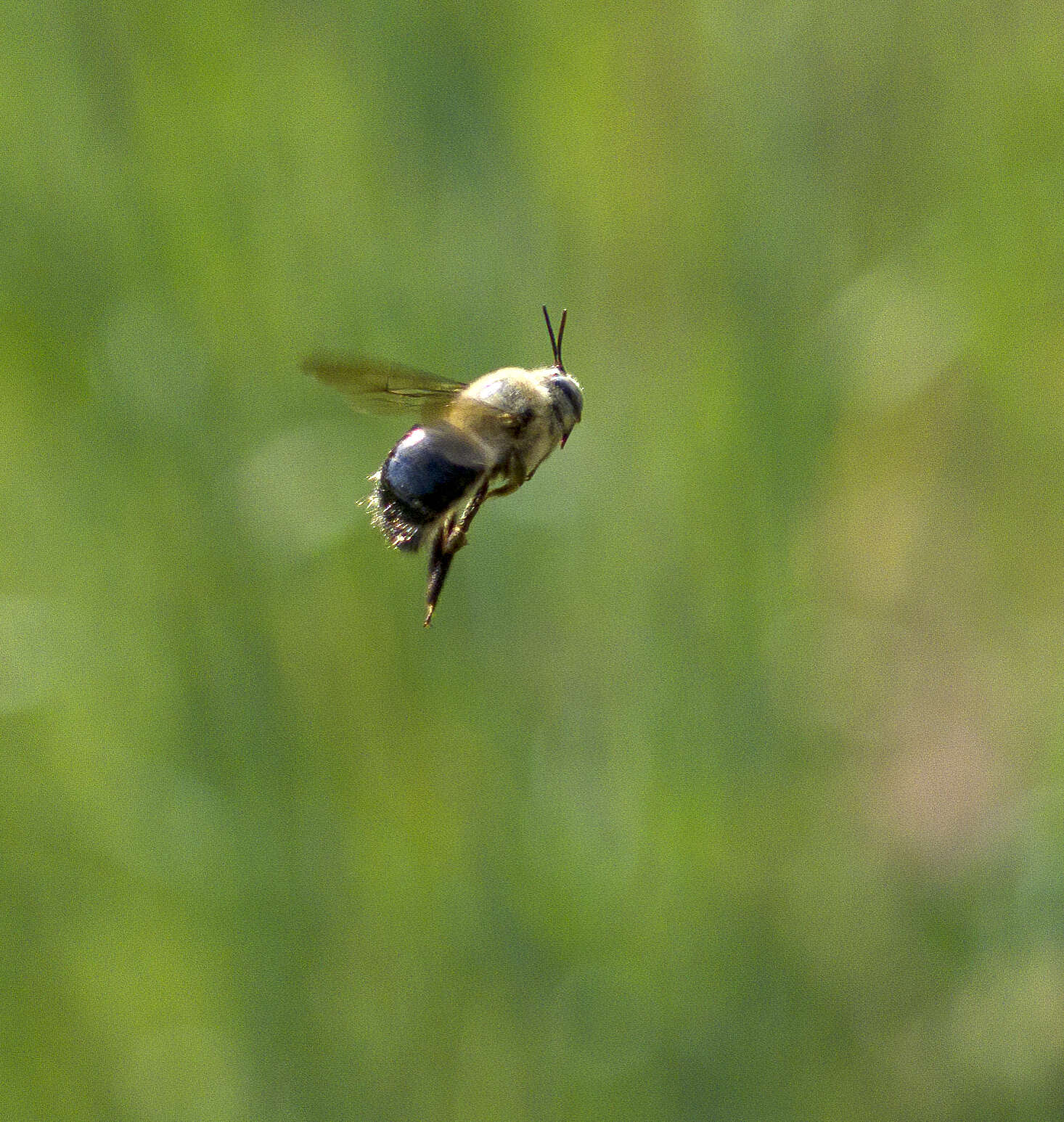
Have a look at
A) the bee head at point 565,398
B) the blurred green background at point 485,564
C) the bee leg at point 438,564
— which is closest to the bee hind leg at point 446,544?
the bee leg at point 438,564

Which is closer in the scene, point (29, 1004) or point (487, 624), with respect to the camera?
point (487, 624)

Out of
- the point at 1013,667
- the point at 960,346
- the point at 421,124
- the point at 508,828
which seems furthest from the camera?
the point at 1013,667

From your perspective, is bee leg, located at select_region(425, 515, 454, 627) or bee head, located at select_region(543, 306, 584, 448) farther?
bee head, located at select_region(543, 306, 584, 448)

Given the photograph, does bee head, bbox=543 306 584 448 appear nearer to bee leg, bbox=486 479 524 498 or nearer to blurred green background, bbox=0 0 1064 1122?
bee leg, bbox=486 479 524 498

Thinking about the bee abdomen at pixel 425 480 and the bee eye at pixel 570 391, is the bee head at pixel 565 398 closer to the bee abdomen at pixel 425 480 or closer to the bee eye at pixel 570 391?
the bee eye at pixel 570 391

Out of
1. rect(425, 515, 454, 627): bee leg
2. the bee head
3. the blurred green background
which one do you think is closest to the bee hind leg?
rect(425, 515, 454, 627): bee leg

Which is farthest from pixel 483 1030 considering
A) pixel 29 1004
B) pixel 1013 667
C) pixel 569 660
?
pixel 1013 667

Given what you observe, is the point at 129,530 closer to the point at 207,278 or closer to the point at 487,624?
the point at 207,278
